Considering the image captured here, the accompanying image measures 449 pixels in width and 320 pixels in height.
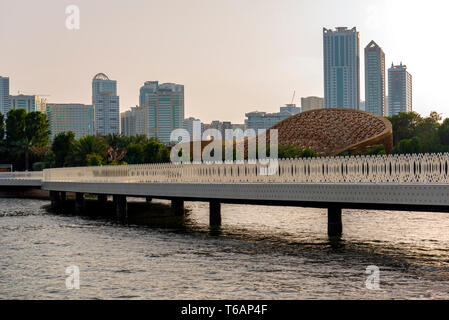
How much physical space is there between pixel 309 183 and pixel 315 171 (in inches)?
34.5

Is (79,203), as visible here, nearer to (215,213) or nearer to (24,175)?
(215,213)

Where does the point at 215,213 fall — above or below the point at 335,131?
below

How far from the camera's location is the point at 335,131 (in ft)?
267

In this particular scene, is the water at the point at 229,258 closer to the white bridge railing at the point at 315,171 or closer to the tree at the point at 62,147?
the white bridge railing at the point at 315,171

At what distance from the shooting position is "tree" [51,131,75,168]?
88.6 meters

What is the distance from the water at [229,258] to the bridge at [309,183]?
6.05ft

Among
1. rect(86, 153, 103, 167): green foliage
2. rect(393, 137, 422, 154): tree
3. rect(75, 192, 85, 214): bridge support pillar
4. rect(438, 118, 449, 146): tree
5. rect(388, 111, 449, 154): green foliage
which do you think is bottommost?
rect(75, 192, 85, 214): bridge support pillar

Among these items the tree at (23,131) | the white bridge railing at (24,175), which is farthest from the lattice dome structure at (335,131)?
the tree at (23,131)

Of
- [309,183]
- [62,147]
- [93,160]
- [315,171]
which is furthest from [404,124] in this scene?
[309,183]

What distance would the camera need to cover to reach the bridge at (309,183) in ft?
70.9

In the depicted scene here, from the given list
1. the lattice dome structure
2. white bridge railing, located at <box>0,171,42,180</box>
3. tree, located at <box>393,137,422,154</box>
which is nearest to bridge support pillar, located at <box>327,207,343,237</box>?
white bridge railing, located at <box>0,171,42,180</box>

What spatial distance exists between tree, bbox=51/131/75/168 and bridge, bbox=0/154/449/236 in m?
51.1

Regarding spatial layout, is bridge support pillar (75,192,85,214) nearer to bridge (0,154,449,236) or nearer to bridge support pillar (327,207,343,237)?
bridge (0,154,449,236)

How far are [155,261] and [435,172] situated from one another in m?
10.8
